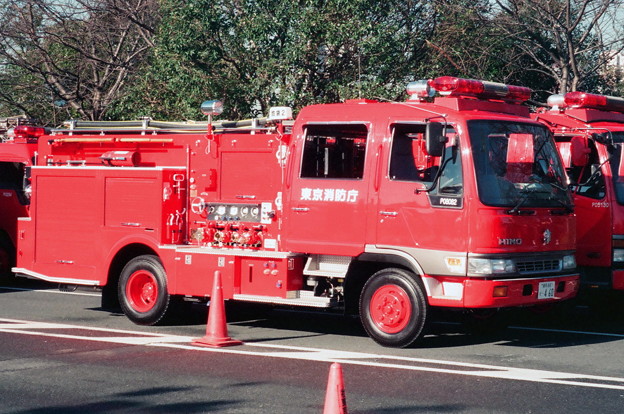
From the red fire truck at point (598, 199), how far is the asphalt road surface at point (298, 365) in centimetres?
80

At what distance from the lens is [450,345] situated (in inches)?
425

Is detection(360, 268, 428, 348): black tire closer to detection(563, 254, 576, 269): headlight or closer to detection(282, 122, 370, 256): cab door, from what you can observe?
detection(282, 122, 370, 256): cab door

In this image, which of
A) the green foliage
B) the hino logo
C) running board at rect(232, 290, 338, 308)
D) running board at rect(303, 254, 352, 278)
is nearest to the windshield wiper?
the hino logo

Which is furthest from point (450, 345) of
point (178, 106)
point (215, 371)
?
point (178, 106)

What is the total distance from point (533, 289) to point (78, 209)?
621cm

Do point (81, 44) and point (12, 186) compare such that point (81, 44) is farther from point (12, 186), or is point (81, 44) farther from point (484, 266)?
point (484, 266)

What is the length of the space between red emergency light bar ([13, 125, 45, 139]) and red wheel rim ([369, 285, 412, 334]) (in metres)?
8.68

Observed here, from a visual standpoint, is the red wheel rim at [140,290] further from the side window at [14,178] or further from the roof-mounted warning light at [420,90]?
the side window at [14,178]

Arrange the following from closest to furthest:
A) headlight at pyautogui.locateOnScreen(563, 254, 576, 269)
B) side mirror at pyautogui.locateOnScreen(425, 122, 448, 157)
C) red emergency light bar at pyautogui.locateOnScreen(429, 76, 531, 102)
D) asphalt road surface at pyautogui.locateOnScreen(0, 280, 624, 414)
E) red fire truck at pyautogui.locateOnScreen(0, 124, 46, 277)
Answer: asphalt road surface at pyautogui.locateOnScreen(0, 280, 624, 414), side mirror at pyautogui.locateOnScreen(425, 122, 448, 157), red emergency light bar at pyautogui.locateOnScreen(429, 76, 531, 102), headlight at pyautogui.locateOnScreen(563, 254, 576, 269), red fire truck at pyautogui.locateOnScreen(0, 124, 46, 277)

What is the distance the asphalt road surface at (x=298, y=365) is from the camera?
776 cm

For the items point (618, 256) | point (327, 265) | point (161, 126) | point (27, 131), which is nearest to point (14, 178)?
point (27, 131)

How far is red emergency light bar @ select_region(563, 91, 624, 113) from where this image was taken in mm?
12641

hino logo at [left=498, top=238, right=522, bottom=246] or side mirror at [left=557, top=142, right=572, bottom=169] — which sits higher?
side mirror at [left=557, top=142, right=572, bottom=169]

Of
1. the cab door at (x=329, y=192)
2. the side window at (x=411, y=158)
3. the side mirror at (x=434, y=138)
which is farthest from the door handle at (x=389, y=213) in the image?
the side mirror at (x=434, y=138)
